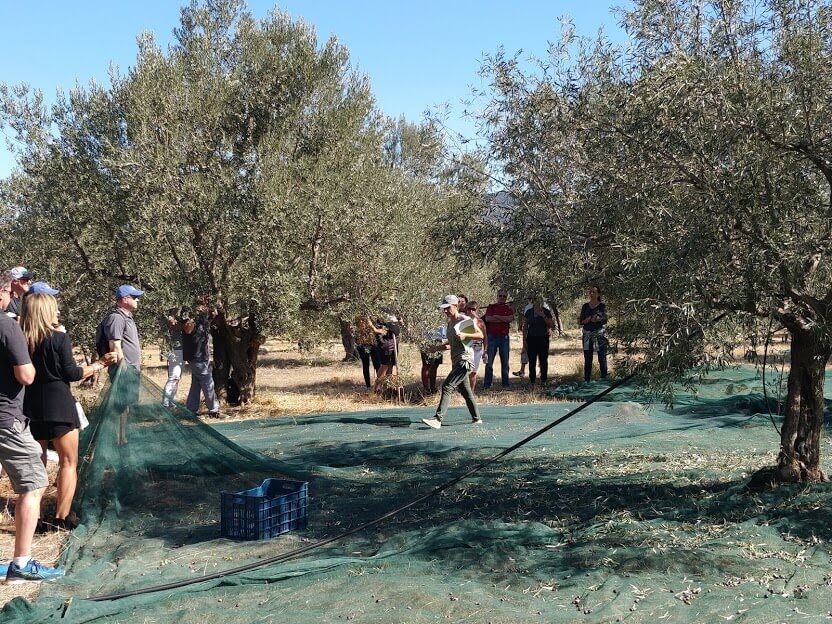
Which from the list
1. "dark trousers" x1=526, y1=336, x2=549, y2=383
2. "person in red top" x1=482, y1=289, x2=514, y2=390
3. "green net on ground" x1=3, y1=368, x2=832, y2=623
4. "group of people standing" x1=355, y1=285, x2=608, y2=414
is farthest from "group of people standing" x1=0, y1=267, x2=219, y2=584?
"dark trousers" x1=526, y1=336, x2=549, y2=383

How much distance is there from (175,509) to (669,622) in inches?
159

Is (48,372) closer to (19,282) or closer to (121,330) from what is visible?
(19,282)

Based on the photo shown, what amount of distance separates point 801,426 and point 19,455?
5470 mm

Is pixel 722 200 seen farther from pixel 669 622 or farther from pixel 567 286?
pixel 669 622

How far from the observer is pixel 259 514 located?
586 centimetres

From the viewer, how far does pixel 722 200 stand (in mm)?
4988

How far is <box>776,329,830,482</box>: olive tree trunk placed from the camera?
612cm

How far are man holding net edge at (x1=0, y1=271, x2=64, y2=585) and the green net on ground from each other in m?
0.28

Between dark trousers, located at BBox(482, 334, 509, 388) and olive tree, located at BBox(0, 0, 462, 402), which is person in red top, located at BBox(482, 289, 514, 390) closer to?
dark trousers, located at BBox(482, 334, 509, 388)

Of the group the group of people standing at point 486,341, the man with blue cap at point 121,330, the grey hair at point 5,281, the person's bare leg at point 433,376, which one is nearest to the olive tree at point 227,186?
the group of people standing at point 486,341

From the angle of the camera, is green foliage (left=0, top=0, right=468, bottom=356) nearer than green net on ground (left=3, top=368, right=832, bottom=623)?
No

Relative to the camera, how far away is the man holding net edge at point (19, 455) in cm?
517

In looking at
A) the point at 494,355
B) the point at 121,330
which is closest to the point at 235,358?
the point at 494,355

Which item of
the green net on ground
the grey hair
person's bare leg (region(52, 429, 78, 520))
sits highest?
the grey hair
